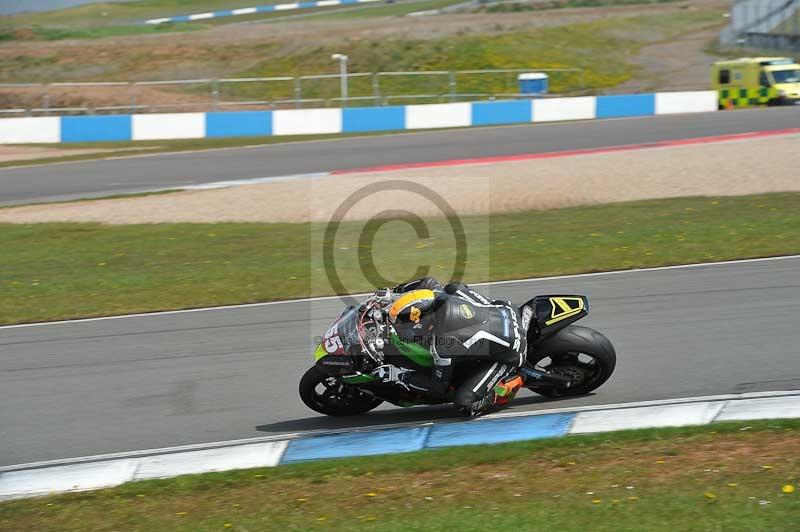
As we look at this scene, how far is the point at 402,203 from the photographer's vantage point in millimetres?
16859

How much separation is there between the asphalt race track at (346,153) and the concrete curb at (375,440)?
13.6 m

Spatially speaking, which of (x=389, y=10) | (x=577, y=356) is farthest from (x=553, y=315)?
(x=389, y=10)

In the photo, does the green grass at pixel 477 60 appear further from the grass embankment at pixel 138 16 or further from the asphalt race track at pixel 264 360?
the asphalt race track at pixel 264 360

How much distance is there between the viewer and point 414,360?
721 cm

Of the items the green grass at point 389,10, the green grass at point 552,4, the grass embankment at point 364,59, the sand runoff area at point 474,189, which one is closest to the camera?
the sand runoff area at point 474,189

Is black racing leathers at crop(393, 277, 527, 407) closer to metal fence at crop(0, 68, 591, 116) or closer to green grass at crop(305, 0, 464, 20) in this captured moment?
metal fence at crop(0, 68, 591, 116)

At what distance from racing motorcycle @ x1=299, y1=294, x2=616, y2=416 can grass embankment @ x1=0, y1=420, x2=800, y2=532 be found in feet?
2.56

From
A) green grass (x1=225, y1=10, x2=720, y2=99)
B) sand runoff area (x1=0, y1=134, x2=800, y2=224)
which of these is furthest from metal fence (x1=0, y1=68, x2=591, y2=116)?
sand runoff area (x1=0, y1=134, x2=800, y2=224)

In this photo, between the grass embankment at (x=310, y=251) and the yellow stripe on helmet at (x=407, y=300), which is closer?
the yellow stripe on helmet at (x=407, y=300)

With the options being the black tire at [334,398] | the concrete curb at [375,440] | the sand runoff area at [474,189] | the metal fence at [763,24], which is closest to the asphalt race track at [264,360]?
the black tire at [334,398]

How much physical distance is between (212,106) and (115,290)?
20.7 metres

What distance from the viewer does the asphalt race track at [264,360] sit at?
302 inches

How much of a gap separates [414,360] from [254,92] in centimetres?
2761

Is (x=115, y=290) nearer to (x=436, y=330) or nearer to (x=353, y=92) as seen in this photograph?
(x=436, y=330)
